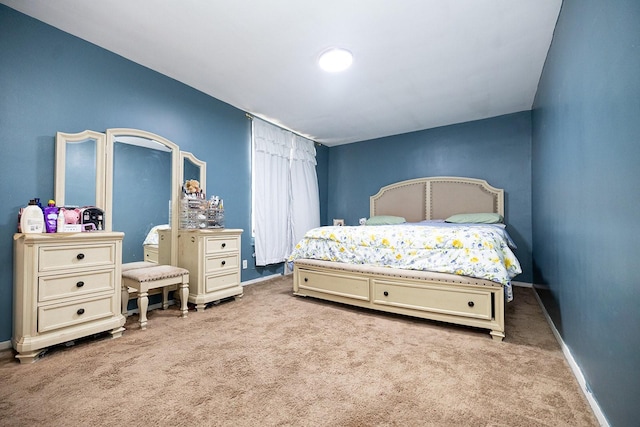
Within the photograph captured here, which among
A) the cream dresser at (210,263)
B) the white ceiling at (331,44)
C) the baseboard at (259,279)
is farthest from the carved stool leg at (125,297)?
the white ceiling at (331,44)

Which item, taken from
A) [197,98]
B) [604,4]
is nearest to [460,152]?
[604,4]

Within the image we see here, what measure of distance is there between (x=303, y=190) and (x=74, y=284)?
11.7 feet

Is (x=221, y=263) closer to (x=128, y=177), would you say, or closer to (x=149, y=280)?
(x=149, y=280)

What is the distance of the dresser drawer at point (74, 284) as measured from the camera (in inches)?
71.5

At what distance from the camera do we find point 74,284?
6.38ft

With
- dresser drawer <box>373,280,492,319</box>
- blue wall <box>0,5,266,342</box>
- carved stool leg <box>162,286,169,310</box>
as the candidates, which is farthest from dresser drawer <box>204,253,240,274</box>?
dresser drawer <box>373,280,492,319</box>

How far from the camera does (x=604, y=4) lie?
4.02ft

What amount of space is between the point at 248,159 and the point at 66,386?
310 cm

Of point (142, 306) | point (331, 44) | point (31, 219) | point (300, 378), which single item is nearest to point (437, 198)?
point (331, 44)

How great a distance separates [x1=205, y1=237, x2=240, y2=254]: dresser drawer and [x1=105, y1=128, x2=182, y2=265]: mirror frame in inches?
18.7

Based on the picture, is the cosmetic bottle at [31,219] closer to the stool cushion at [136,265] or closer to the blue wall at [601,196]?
the stool cushion at [136,265]

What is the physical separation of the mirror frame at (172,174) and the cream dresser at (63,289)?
0.57m

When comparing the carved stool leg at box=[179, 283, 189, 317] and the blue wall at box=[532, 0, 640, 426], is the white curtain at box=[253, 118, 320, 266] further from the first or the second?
the blue wall at box=[532, 0, 640, 426]

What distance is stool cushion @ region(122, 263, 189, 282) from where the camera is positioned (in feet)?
7.78
